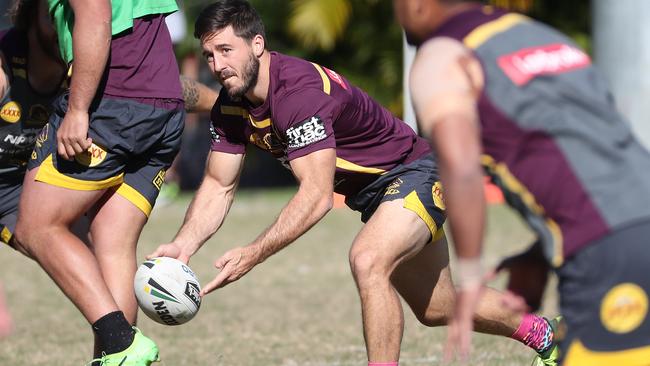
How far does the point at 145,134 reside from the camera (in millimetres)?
5328

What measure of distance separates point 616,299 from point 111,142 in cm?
268

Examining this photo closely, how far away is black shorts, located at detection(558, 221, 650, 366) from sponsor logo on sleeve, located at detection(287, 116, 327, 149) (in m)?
1.98

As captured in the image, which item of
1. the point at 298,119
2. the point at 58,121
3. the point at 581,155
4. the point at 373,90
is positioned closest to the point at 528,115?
the point at 581,155

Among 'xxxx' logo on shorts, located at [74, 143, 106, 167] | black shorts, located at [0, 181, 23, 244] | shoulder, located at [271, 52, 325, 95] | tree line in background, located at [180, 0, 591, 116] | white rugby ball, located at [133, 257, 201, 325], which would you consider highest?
shoulder, located at [271, 52, 325, 95]

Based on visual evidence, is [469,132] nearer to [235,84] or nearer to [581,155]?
[581,155]

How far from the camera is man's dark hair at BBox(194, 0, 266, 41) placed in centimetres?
539

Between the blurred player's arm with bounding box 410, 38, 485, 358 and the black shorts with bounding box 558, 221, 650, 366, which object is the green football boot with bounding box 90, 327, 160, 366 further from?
the black shorts with bounding box 558, 221, 650, 366

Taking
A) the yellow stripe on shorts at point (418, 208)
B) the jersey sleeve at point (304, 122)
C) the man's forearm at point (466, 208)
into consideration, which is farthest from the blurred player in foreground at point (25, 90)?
the man's forearm at point (466, 208)

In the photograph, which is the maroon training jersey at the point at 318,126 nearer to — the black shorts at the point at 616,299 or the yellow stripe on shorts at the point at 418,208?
the yellow stripe on shorts at the point at 418,208

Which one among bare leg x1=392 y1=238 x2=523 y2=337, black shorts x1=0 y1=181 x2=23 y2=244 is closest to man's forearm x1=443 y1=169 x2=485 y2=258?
bare leg x1=392 y1=238 x2=523 y2=337

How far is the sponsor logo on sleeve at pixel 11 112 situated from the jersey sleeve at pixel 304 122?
5.02ft

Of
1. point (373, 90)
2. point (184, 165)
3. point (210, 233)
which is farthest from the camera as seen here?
point (184, 165)

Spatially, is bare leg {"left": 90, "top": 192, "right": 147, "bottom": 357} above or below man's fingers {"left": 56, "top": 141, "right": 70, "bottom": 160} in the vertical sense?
below

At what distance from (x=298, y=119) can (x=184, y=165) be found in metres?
13.8
